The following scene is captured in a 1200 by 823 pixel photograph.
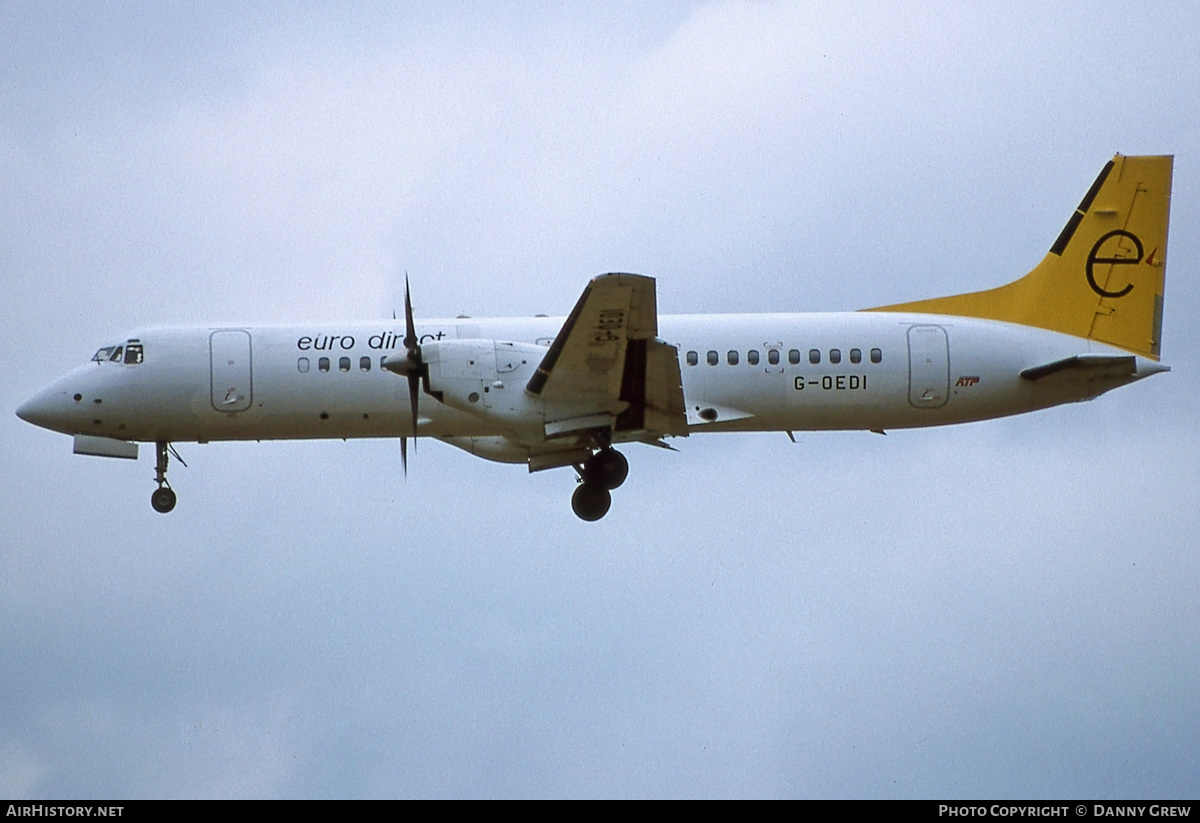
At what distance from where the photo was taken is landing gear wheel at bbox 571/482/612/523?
94.2 feet

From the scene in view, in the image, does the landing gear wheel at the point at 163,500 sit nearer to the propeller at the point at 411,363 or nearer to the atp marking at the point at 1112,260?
the propeller at the point at 411,363

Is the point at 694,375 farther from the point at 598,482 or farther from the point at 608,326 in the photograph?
the point at 608,326

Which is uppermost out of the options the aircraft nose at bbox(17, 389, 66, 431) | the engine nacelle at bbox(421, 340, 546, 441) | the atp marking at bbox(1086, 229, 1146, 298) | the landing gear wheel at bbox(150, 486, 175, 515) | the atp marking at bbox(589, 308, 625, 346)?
the atp marking at bbox(1086, 229, 1146, 298)

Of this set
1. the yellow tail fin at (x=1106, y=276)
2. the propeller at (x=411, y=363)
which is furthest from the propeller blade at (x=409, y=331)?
the yellow tail fin at (x=1106, y=276)

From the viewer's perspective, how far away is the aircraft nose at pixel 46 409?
2894 centimetres

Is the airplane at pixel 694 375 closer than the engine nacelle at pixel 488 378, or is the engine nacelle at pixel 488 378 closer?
the engine nacelle at pixel 488 378

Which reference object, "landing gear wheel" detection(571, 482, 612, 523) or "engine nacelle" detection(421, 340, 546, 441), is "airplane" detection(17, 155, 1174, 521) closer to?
"landing gear wheel" detection(571, 482, 612, 523)

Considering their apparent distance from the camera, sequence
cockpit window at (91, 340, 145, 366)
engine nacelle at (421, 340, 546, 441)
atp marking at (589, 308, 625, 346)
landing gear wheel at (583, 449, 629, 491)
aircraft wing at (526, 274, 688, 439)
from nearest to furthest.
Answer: aircraft wing at (526, 274, 688, 439) → atp marking at (589, 308, 625, 346) → engine nacelle at (421, 340, 546, 441) → landing gear wheel at (583, 449, 629, 491) → cockpit window at (91, 340, 145, 366)

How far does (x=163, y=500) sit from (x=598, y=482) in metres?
8.01

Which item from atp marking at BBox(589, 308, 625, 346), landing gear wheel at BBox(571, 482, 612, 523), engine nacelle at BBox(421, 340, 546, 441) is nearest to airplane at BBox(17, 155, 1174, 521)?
landing gear wheel at BBox(571, 482, 612, 523)

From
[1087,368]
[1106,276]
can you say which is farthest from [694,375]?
[1106,276]

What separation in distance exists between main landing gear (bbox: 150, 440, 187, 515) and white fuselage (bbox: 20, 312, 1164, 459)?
0.34 meters
